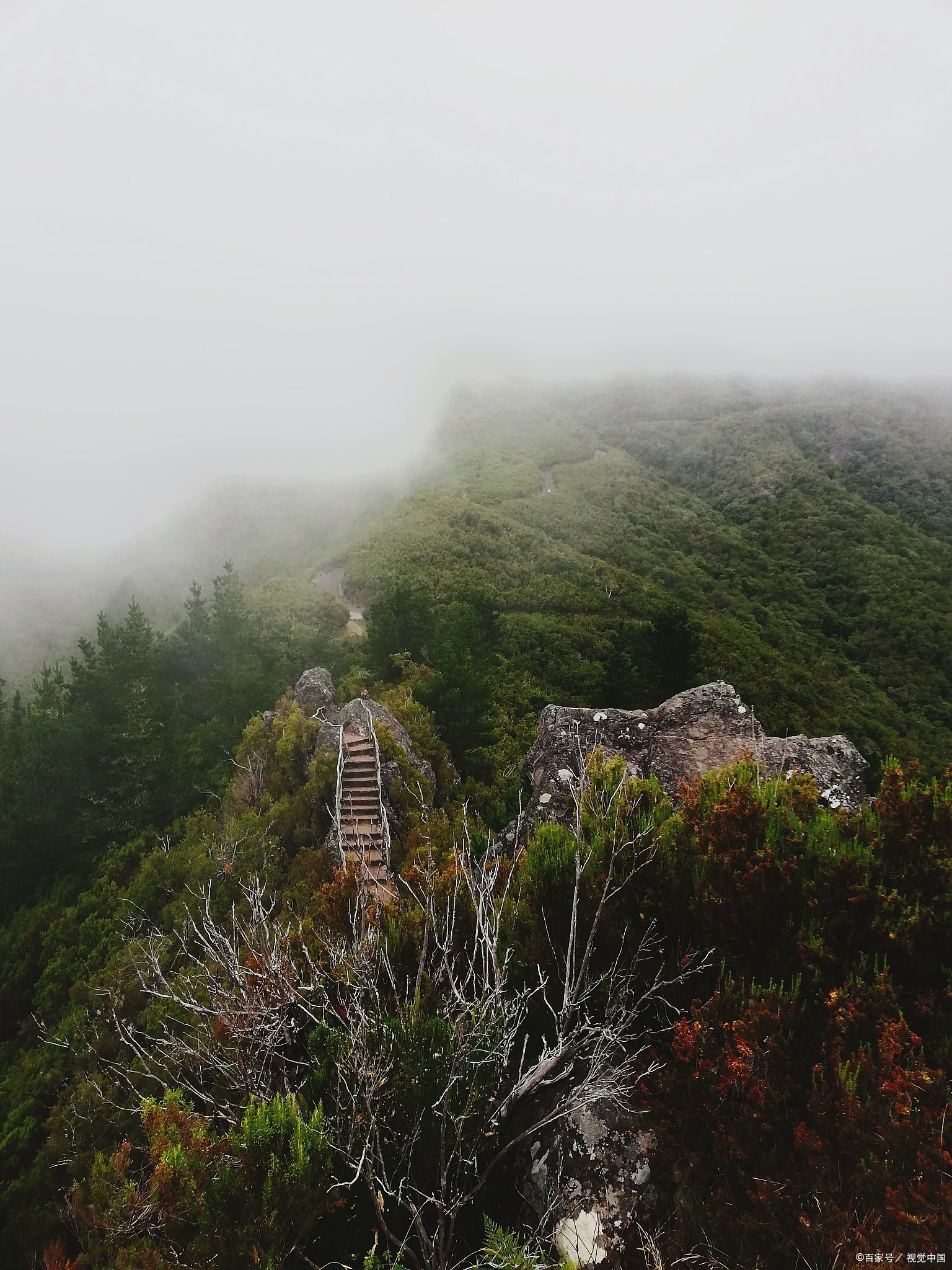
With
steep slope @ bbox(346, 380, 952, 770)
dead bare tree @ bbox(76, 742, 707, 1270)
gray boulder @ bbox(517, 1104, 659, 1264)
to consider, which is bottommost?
steep slope @ bbox(346, 380, 952, 770)

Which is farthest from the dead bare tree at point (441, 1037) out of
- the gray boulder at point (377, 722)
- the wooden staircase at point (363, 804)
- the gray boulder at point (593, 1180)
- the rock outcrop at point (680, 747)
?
the gray boulder at point (377, 722)

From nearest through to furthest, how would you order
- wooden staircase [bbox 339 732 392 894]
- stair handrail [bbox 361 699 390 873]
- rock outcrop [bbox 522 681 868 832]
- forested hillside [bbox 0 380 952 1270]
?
1. forested hillside [bbox 0 380 952 1270]
2. rock outcrop [bbox 522 681 868 832]
3. stair handrail [bbox 361 699 390 873]
4. wooden staircase [bbox 339 732 392 894]

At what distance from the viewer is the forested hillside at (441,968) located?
2414 mm

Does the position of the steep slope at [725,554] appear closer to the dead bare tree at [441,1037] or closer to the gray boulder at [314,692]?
the gray boulder at [314,692]

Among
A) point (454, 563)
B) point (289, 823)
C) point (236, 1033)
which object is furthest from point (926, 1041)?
point (454, 563)

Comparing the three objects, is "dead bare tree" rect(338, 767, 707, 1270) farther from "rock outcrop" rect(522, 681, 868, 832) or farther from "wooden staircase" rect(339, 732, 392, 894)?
"wooden staircase" rect(339, 732, 392, 894)

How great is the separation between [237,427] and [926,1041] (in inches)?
5514

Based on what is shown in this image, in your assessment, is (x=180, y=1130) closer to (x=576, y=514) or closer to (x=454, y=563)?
(x=454, y=563)

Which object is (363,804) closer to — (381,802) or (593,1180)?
(381,802)

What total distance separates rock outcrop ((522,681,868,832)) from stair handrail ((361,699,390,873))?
9.02ft

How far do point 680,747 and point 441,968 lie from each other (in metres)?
6.79

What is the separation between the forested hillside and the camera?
2414 mm

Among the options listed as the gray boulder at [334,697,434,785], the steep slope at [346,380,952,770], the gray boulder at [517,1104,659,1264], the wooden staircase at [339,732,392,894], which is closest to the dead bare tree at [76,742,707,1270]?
the gray boulder at [517,1104,659,1264]

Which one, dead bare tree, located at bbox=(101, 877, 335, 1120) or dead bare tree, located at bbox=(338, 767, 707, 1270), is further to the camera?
dead bare tree, located at bbox=(101, 877, 335, 1120)
